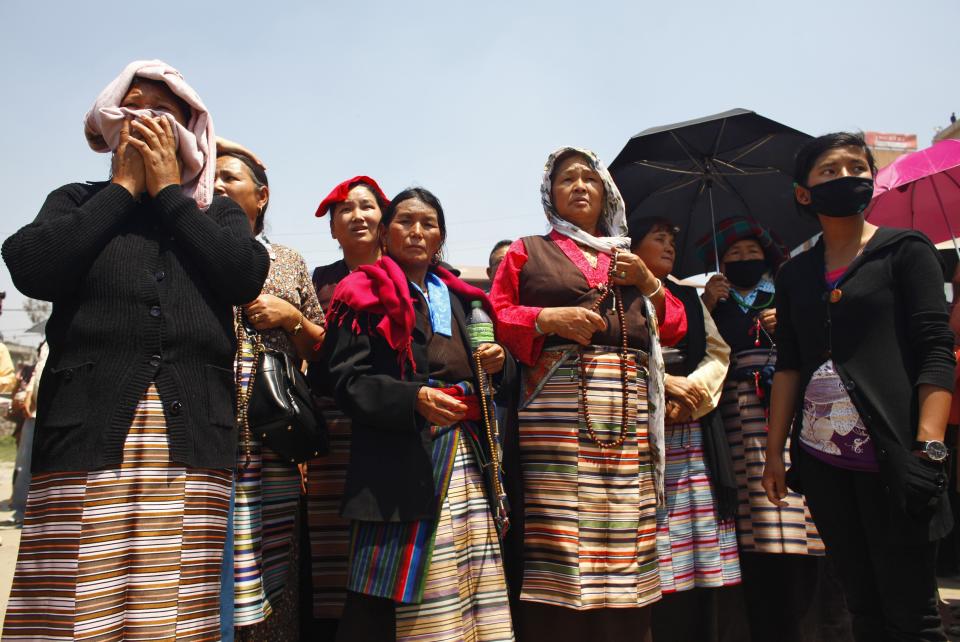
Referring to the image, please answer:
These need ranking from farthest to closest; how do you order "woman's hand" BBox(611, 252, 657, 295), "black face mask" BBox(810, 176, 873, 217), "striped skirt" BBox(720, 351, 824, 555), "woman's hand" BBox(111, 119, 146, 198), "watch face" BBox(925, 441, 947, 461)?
"striped skirt" BBox(720, 351, 824, 555)
"woman's hand" BBox(611, 252, 657, 295)
"black face mask" BBox(810, 176, 873, 217)
"watch face" BBox(925, 441, 947, 461)
"woman's hand" BBox(111, 119, 146, 198)

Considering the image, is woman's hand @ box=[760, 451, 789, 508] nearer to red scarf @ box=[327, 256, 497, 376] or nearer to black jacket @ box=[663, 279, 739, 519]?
black jacket @ box=[663, 279, 739, 519]

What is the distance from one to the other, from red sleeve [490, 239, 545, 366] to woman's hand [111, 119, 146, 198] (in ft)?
5.36

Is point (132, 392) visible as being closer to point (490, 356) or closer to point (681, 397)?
point (490, 356)

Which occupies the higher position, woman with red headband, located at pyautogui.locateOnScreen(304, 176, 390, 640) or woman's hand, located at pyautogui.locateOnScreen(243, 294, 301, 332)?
woman's hand, located at pyautogui.locateOnScreen(243, 294, 301, 332)

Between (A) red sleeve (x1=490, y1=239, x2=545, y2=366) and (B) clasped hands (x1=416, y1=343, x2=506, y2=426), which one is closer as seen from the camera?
(B) clasped hands (x1=416, y1=343, x2=506, y2=426)

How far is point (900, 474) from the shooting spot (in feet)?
7.86

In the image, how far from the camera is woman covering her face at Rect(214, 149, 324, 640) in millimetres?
2770

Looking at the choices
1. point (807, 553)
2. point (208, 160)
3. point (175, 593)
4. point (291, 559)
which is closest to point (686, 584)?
point (807, 553)

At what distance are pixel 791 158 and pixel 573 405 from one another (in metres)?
2.30

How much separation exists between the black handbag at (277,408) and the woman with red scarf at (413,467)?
192mm

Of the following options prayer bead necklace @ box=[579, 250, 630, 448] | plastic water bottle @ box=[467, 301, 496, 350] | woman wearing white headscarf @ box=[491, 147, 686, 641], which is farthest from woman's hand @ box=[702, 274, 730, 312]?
plastic water bottle @ box=[467, 301, 496, 350]

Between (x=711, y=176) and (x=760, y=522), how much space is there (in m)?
2.06

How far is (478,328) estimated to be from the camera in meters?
3.12

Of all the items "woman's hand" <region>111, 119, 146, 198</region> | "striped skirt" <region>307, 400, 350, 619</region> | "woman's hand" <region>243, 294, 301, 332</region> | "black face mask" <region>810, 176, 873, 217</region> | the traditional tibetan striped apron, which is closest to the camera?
"woman's hand" <region>111, 119, 146, 198</region>
